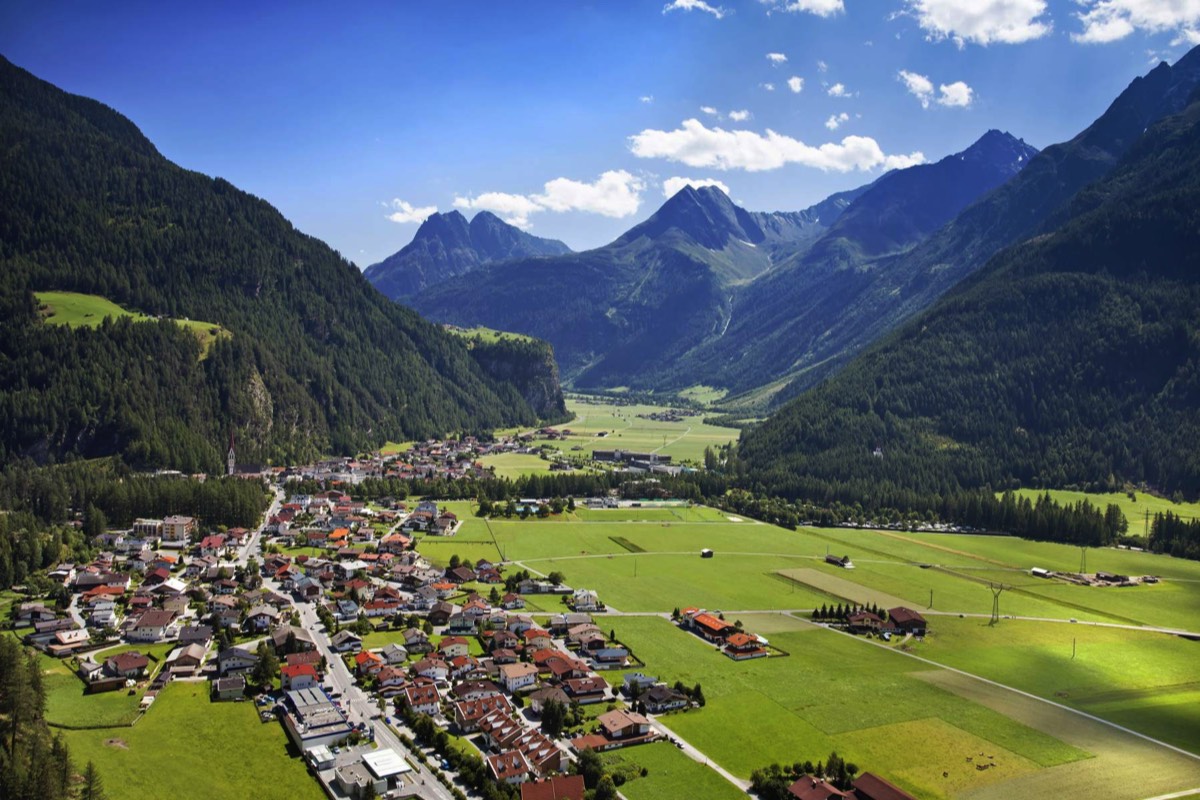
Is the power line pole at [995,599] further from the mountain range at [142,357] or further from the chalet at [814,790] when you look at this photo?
the mountain range at [142,357]

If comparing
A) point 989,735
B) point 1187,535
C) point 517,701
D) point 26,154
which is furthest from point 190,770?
point 26,154

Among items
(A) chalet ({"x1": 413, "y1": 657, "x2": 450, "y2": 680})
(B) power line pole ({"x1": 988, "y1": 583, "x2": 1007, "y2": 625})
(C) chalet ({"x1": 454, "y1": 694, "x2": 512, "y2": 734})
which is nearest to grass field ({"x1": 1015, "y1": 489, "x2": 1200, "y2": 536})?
(B) power line pole ({"x1": 988, "y1": 583, "x2": 1007, "y2": 625})

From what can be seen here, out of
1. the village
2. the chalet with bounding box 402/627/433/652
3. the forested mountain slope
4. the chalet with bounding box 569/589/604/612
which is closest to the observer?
the village

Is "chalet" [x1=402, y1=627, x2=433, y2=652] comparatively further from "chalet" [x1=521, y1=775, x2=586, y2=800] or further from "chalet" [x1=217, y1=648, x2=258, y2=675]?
"chalet" [x1=521, y1=775, x2=586, y2=800]

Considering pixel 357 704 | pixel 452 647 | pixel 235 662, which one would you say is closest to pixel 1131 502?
pixel 452 647

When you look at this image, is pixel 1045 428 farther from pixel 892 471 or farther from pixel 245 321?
pixel 245 321

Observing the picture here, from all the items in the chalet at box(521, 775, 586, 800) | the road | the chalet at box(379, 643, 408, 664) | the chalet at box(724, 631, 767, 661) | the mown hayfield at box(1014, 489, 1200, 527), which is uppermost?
the mown hayfield at box(1014, 489, 1200, 527)
